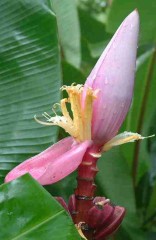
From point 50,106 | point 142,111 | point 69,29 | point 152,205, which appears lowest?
point 152,205

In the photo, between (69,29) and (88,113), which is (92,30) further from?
(88,113)

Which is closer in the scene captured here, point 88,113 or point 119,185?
point 88,113

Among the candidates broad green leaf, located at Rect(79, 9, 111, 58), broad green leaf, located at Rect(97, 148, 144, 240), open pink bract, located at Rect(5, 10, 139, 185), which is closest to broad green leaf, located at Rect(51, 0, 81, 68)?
broad green leaf, located at Rect(79, 9, 111, 58)

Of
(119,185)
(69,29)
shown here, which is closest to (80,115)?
(119,185)

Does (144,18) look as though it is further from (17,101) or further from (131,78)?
(131,78)

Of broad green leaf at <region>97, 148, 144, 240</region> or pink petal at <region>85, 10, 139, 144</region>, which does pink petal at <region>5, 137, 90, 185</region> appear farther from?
broad green leaf at <region>97, 148, 144, 240</region>
